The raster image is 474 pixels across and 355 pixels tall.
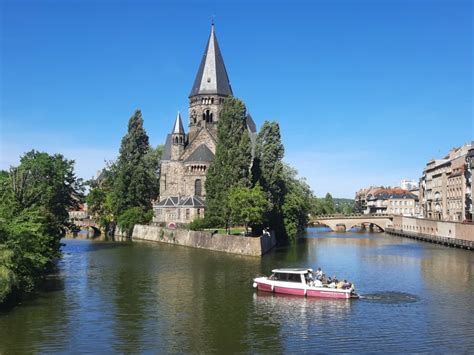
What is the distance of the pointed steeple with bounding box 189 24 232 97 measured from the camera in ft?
349

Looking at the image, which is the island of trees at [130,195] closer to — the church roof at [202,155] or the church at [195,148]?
the church at [195,148]

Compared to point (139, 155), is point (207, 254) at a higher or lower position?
lower

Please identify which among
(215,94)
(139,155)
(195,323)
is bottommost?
(195,323)

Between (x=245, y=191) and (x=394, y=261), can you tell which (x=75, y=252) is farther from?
(x=394, y=261)

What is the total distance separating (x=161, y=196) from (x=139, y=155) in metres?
10.1

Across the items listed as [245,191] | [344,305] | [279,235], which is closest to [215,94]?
[279,235]

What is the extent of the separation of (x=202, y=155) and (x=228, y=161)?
2599cm

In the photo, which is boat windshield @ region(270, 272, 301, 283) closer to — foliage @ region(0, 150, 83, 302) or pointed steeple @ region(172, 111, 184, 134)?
foliage @ region(0, 150, 83, 302)

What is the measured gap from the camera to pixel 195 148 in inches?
4060

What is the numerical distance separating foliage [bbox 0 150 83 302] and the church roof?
111ft

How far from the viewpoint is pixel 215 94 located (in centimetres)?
10656

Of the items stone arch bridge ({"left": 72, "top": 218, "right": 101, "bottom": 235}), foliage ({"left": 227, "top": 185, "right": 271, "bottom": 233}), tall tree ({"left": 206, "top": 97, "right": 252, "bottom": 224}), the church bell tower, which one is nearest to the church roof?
the church bell tower

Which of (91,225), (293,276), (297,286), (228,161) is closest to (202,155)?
(228,161)

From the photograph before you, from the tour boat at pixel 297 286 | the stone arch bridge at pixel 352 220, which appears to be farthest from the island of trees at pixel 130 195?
the stone arch bridge at pixel 352 220
